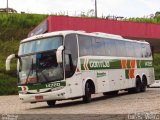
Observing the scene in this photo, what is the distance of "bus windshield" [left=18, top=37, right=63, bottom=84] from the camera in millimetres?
19266

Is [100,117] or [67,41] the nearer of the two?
[100,117]

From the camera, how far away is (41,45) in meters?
19.9

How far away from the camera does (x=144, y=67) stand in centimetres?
2864

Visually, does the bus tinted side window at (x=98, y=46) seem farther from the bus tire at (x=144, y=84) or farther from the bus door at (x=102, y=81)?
the bus tire at (x=144, y=84)

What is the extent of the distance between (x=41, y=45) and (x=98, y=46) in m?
3.64

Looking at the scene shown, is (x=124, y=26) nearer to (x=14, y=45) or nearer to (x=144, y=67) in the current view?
(x=144, y=67)

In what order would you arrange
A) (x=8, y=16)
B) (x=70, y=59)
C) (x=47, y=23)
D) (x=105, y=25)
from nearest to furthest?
1. (x=70, y=59)
2. (x=47, y=23)
3. (x=105, y=25)
4. (x=8, y=16)

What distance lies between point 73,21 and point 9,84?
8.65 meters

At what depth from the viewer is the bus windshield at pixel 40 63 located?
758 inches

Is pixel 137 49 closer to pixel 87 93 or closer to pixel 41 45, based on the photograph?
pixel 87 93

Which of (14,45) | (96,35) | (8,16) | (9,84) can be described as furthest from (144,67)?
(8,16)

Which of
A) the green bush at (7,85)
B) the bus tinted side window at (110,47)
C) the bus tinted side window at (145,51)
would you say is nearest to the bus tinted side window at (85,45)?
the bus tinted side window at (110,47)

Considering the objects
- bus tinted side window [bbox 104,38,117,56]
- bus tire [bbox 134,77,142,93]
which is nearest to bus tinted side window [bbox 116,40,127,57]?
bus tinted side window [bbox 104,38,117,56]

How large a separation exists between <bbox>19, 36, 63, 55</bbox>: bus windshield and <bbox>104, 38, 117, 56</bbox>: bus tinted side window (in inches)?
172
